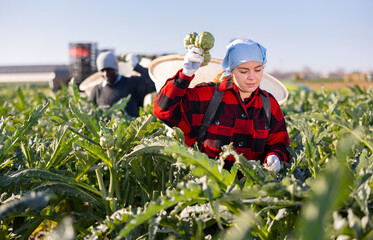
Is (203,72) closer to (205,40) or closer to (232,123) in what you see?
(232,123)

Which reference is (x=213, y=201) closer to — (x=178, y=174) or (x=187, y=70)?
(x=178, y=174)

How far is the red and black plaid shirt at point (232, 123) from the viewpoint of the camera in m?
2.14

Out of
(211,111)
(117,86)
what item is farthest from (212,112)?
(117,86)

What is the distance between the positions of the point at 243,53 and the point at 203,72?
2.36 ft

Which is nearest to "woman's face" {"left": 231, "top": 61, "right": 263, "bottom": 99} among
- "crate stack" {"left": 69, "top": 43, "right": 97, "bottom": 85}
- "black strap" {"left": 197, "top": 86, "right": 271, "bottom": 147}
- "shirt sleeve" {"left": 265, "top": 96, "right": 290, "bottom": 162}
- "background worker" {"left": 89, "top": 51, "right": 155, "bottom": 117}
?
"black strap" {"left": 197, "top": 86, "right": 271, "bottom": 147}

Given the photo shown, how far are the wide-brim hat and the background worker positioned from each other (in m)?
2.37

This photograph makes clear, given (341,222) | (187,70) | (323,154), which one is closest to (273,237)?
(341,222)

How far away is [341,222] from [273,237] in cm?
54

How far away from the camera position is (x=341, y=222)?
3.01 ft

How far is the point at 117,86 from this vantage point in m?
5.16

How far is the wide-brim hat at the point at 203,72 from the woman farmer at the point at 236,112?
350 mm

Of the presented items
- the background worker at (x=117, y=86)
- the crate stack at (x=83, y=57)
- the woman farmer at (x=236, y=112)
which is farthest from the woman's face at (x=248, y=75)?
the crate stack at (x=83, y=57)

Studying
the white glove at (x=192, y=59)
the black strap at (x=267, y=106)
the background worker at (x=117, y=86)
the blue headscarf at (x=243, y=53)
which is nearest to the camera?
the white glove at (x=192, y=59)

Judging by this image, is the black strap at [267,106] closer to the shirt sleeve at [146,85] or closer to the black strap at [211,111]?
the black strap at [211,111]
